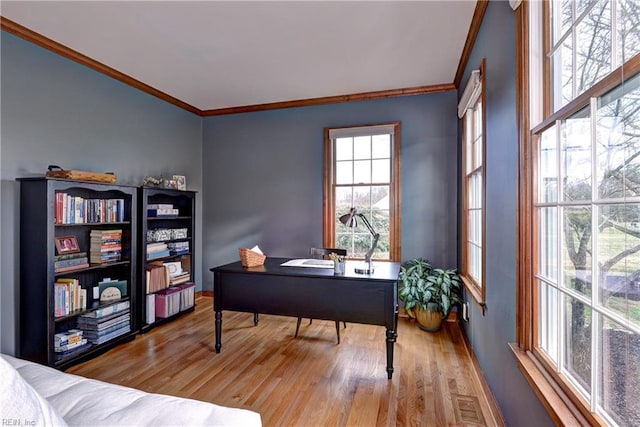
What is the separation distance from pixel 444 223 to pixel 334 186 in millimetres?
1401

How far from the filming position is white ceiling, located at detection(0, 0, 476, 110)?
2207mm

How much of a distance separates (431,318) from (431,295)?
0.24m

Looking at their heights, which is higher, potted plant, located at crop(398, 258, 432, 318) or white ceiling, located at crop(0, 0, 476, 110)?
white ceiling, located at crop(0, 0, 476, 110)

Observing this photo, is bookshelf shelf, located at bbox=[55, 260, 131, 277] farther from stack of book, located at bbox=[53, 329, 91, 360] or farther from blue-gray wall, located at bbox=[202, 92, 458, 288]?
blue-gray wall, located at bbox=[202, 92, 458, 288]

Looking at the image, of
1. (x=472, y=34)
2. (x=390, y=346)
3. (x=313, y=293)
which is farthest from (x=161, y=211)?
(x=472, y=34)

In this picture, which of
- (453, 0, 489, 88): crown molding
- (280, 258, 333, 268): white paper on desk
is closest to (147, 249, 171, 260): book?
(280, 258, 333, 268): white paper on desk

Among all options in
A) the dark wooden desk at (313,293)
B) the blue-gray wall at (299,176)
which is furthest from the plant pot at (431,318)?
the dark wooden desk at (313,293)

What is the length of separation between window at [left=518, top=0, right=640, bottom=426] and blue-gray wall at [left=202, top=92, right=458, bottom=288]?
2187 millimetres

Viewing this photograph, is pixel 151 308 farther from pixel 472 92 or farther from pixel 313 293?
pixel 472 92

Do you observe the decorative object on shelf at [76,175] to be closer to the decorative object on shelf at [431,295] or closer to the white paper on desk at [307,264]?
the white paper on desk at [307,264]

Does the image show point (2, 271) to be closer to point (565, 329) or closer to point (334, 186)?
point (334, 186)

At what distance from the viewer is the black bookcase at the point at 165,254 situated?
10.3 feet

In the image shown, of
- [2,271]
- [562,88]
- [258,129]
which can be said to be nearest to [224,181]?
[258,129]

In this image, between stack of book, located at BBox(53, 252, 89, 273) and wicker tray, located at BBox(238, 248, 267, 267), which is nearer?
stack of book, located at BBox(53, 252, 89, 273)
